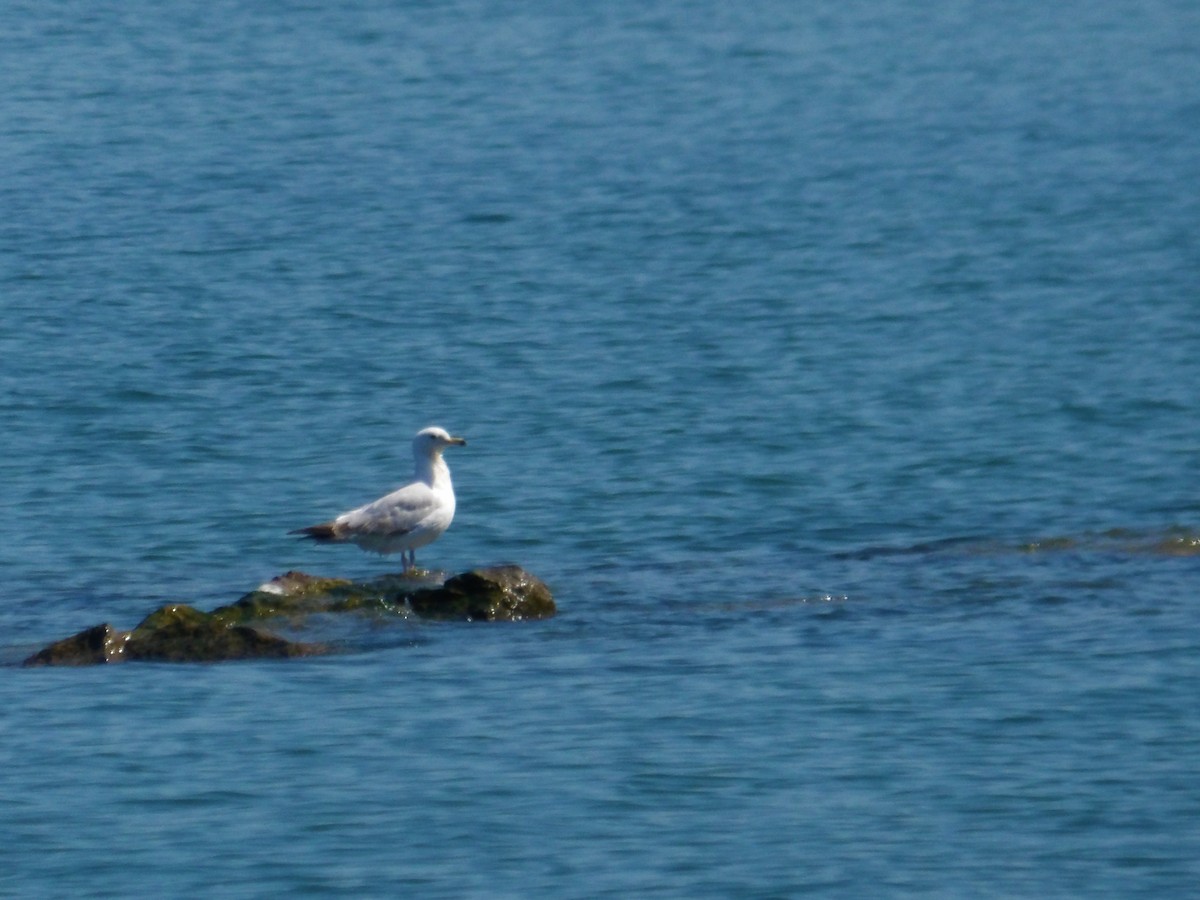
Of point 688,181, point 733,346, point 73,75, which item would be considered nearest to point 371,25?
point 73,75

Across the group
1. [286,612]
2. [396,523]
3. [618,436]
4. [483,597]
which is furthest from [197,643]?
[618,436]

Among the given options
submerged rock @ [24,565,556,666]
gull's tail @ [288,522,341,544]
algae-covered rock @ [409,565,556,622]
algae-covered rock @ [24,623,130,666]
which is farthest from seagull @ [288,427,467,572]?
algae-covered rock @ [24,623,130,666]

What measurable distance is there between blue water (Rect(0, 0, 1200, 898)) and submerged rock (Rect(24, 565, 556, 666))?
0.58 feet

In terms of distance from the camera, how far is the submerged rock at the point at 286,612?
44.3 feet

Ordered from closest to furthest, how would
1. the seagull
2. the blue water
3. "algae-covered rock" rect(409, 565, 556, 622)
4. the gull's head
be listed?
the blue water, "algae-covered rock" rect(409, 565, 556, 622), the seagull, the gull's head

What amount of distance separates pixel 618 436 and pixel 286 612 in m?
6.81

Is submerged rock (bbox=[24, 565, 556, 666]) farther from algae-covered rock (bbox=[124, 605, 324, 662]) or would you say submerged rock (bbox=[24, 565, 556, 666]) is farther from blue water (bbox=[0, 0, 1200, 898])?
blue water (bbox=[0, 0, 1200, 898])

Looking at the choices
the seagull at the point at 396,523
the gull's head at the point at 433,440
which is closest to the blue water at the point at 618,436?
the seagull at the point at 396,523

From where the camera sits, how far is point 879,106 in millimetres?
37500

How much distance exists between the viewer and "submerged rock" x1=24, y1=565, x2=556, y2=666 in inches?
532

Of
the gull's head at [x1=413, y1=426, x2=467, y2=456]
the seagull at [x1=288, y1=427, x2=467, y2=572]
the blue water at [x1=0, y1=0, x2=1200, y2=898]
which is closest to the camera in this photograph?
the blue water at [x1=0, y1=0, x2=1200, y2=898]

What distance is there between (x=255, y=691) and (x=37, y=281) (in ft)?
49.5

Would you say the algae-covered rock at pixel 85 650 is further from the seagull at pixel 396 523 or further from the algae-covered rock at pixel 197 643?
the seagull at pixel 396 523

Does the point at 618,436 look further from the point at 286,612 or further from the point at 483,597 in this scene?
the point at 286,612
